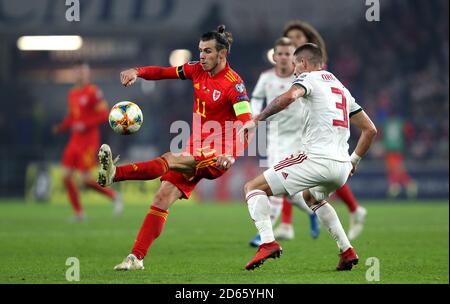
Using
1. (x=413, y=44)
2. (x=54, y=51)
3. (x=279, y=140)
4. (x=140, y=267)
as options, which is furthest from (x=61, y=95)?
(x=140, y=267)

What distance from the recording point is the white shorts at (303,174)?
685cm

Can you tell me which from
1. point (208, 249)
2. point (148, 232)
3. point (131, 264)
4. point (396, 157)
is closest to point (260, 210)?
point (148, 232)

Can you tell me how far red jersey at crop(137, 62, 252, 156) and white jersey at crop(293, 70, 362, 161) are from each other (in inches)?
24.3

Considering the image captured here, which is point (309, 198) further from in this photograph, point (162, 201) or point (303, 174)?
point (162, 201)

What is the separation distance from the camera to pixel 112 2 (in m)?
24.6

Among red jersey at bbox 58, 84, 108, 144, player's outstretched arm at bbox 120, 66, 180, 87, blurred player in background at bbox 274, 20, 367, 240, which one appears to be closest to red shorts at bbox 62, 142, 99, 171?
red jersey at bbox 58, 84, 108, 144

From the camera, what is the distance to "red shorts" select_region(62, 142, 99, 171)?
1412cm

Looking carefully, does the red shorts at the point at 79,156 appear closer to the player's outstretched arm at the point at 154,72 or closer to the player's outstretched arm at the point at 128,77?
the player's outstretched arm at the point at 154,72

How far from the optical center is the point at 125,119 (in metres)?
7.16

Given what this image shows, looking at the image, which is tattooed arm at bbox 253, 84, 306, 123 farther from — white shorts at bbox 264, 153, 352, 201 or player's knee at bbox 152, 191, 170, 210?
player's knee at bbox 152, 191, 170, 210

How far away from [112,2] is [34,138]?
4.67 m

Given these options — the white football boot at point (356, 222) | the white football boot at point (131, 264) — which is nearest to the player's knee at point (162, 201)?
the white football boot at point (131, 264)

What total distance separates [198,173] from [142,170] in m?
0.55
